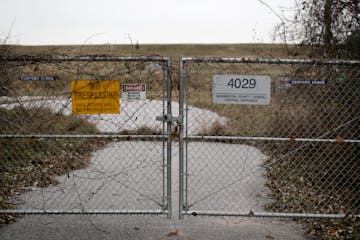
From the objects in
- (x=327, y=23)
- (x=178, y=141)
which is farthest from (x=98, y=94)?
(x=327, y=23)

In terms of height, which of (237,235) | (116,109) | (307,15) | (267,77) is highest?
(307,15)

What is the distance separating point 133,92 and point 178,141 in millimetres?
1607

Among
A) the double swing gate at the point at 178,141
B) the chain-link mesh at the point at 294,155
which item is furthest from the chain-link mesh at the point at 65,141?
the chain-link mesh at the point at 294,155

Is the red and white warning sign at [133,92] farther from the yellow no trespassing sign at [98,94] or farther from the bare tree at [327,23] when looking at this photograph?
the bare tree at [327,23]

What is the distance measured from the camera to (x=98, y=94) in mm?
5484

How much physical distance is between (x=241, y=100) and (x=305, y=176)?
12.6ft

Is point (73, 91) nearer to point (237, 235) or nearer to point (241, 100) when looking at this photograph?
point (241, 100)

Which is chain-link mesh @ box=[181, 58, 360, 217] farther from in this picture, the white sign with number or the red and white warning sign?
the red and white warning sign

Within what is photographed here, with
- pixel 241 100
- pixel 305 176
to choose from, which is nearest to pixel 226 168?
pixel 305 176

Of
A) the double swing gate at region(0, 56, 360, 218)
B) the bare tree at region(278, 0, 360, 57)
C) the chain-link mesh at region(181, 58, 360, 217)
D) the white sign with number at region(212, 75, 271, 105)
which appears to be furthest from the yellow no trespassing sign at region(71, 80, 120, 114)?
the bare tree at region(278, 0, 360, 57)

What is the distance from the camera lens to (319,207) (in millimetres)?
6816

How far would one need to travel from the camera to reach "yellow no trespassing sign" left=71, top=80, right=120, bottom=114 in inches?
215

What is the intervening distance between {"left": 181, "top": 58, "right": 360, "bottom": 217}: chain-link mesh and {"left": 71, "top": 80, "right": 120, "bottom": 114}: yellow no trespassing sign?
91 centimetres

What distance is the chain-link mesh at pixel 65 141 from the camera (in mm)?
5617
